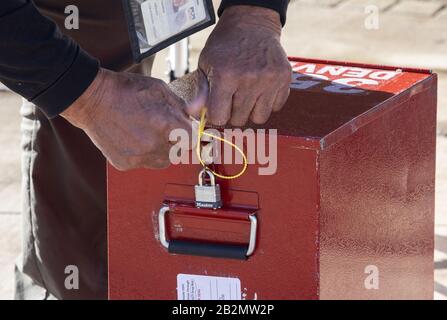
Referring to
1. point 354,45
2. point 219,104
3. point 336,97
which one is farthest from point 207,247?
point 354,45

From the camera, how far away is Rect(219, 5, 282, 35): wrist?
2617 mm

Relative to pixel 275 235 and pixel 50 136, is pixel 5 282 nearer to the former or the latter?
pixel 50 136

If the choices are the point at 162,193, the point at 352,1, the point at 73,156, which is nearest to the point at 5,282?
the point at 73,156

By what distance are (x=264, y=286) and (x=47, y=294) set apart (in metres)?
1.11

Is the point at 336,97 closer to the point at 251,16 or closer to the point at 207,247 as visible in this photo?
the point at 251,16

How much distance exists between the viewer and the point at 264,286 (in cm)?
240

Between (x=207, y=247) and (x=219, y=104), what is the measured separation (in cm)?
28

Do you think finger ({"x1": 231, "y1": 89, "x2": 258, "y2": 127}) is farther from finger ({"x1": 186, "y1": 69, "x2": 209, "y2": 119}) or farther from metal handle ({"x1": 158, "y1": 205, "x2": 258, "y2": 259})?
metal handle ({"x1": 158, "y1": 205, "x2": 258, "y2": 259})

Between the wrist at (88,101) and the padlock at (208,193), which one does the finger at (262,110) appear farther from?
the wrist at (88,101)

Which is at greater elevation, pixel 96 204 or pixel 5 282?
pixel 96 204

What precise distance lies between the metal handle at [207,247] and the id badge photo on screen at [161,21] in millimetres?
350

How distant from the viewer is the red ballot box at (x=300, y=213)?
2.32 meters

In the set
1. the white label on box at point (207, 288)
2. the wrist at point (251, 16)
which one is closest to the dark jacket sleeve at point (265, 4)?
the wrist at point (251, 16)
